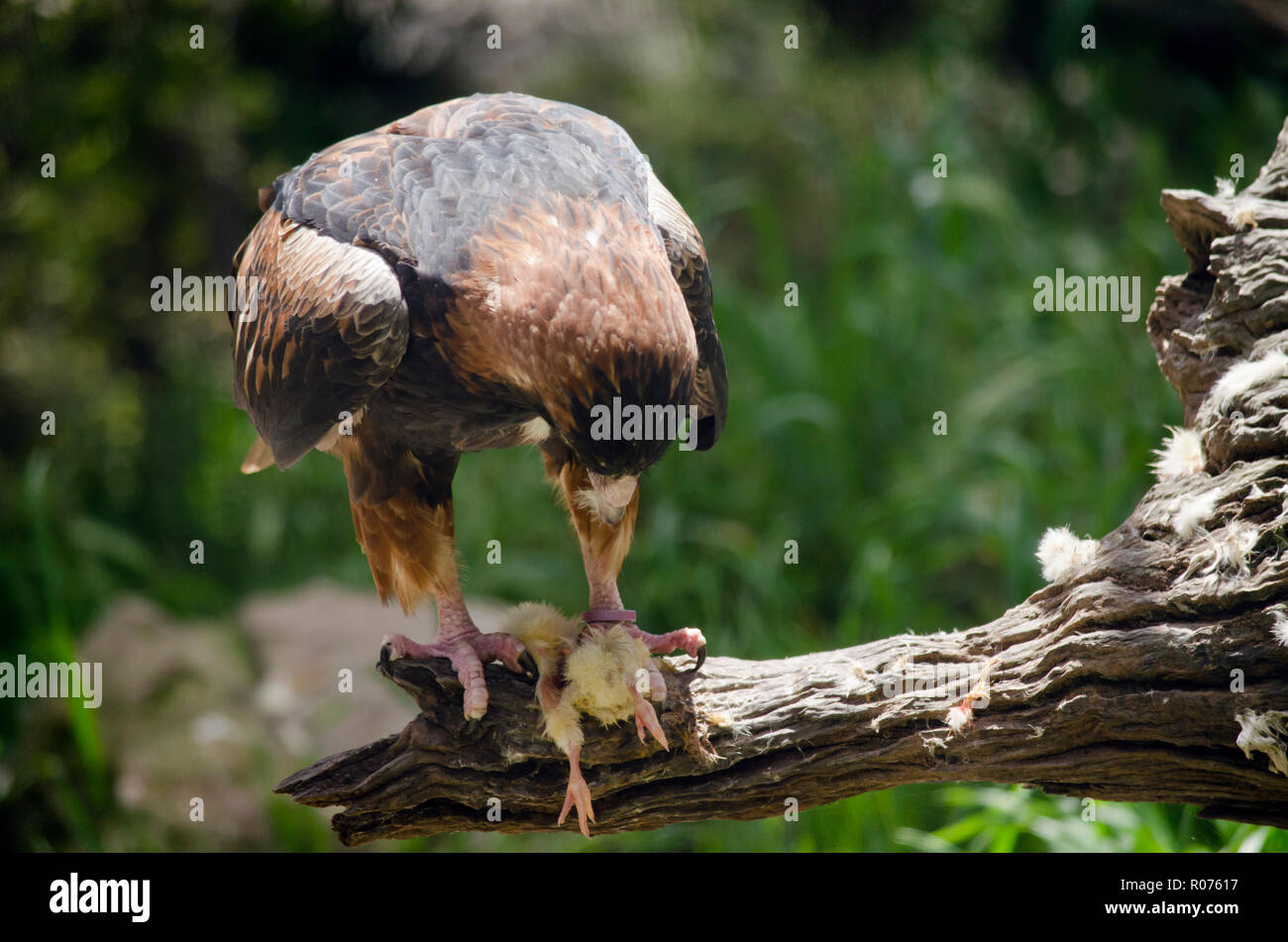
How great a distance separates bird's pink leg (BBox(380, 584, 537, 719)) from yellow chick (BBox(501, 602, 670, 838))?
0.10 metres

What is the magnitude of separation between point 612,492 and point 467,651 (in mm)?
737

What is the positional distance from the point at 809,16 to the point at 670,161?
2.29 meters

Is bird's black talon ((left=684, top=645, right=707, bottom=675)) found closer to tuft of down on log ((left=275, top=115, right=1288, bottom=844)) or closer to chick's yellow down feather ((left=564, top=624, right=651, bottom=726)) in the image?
tuft of down on log ((left=275, top=115, right=1288, bottom=844))

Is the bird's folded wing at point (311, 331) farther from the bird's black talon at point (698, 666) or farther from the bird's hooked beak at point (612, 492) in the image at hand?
the bird's black talon at point (698, 666)

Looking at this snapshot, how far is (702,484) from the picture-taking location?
25.2 ft

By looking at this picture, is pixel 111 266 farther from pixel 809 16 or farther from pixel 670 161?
pixel 809 16

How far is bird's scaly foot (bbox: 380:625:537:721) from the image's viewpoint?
11.2ft

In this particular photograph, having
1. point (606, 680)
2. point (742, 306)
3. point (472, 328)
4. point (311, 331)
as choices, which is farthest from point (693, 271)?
point (742, 306)

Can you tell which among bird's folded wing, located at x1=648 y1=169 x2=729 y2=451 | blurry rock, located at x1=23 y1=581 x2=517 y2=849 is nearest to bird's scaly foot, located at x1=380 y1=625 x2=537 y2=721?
bird's folded wing, located at x1=648 y1=169 x2=729 y2=451

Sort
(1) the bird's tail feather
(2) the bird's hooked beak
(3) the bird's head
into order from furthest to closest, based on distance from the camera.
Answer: (1) the bird's tail feather
(2) the bird's hooked beak
(3) the bird's head

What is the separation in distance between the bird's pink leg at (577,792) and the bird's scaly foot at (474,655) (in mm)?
316

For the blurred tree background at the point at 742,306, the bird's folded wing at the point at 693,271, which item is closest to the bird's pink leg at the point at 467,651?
the bird's folded wing at the point at 693,271

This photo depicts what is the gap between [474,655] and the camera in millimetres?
3516

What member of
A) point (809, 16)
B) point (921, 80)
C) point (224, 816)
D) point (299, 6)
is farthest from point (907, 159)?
point (224, 816)
